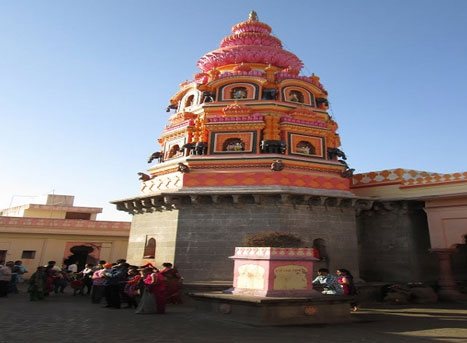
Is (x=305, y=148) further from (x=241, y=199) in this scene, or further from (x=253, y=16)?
(x=253, y=16)

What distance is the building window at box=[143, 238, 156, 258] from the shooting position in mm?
15909

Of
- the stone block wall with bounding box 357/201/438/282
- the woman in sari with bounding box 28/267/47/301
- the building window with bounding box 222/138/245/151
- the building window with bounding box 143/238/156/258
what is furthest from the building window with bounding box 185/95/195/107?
the woman in sari with bounding box 28/267/47/301

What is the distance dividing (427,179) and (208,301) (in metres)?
11.3

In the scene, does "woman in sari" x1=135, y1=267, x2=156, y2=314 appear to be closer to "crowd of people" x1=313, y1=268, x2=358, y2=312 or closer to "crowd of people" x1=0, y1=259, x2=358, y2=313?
"crowd of people" x1=0, y1=259, x2=358, y2=313

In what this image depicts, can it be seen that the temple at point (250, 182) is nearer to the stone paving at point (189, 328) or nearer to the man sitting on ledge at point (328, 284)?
the man sitting on ledge at point (328, 284)

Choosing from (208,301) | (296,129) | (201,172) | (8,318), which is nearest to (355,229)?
(296,129)

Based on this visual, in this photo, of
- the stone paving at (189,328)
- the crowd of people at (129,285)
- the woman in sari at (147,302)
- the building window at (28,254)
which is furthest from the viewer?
the building window at (28,254)

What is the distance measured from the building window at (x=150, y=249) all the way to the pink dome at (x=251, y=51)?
1037cm

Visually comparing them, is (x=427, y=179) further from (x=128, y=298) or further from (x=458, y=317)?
(x=128, y=298)

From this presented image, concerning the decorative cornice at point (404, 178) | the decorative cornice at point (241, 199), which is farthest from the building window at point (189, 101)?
the decorative cornice at point (404, 178)

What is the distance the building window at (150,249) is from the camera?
15.9 metres

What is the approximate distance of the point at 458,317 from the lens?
10.1m

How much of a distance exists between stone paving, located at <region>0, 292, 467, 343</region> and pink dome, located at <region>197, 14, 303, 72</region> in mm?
14334

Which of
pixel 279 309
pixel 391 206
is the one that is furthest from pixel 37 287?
pixel 391 206
